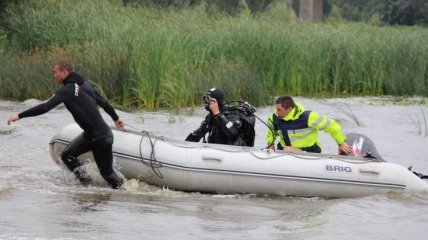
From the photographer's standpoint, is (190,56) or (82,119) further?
(190,56)

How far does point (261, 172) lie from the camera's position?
11.2m

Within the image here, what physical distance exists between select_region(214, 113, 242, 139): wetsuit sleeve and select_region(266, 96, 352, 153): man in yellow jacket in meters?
0.49

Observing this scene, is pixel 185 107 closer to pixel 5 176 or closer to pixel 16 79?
pixel 16 79

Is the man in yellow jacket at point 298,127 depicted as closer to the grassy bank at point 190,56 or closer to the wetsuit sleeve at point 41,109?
the wetsuit sleeve at point 41,109

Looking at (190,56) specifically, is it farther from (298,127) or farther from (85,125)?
(85,125)

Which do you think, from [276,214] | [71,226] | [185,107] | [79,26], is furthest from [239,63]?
[71,226]

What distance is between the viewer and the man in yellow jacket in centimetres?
1159

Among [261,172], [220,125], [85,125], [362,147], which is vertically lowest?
[261,172]

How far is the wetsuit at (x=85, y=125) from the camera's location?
1066 centimetres

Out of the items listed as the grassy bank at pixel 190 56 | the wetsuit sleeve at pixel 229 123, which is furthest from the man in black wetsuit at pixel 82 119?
the grassy bank at pixel 190 56

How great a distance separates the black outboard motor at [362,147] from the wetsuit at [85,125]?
288 centimetres

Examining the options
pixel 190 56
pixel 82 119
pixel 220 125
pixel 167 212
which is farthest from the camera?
pixel 190 56

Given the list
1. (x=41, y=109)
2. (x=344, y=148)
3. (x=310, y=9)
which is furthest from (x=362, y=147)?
(x=310, y=9)

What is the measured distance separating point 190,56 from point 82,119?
8.66 metres
